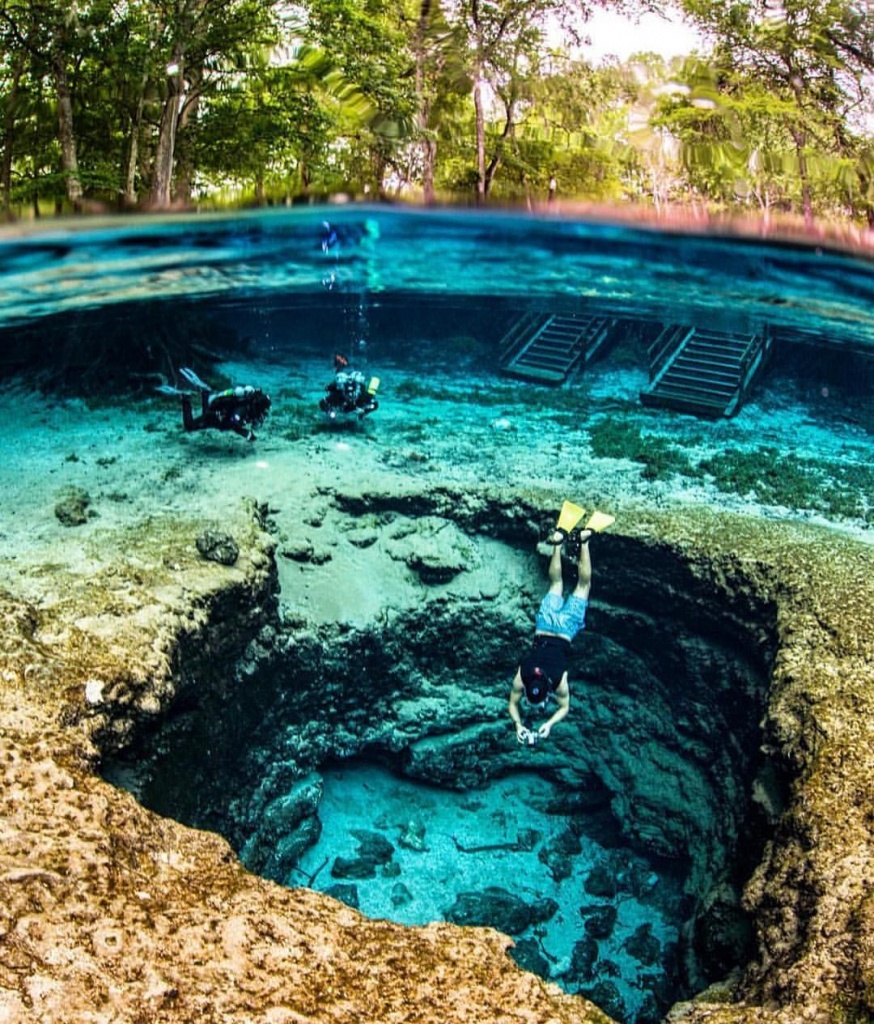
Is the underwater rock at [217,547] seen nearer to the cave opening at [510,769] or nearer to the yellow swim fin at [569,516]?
the cave opening at [510,769]

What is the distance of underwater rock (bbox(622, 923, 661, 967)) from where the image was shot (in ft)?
29.7

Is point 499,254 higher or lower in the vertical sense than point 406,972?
higher

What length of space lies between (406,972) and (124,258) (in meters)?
10.6

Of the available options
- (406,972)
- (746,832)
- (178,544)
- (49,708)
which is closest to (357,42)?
(178,544)

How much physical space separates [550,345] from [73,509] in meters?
15.0

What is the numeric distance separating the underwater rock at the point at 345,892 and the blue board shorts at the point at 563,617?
4.09 meters

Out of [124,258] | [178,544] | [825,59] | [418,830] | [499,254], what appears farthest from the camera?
[499,254]

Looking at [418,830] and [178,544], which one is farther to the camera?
[418,830]

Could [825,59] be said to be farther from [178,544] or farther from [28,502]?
[28,502]

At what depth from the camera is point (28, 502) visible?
11.1 metres

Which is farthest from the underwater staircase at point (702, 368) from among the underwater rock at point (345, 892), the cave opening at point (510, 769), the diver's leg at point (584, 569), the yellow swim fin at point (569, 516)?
the underwater rock at point (345, 892)

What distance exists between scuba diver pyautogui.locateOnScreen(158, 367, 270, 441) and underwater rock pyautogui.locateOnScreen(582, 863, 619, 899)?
865 centimetres

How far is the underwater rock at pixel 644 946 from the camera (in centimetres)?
906

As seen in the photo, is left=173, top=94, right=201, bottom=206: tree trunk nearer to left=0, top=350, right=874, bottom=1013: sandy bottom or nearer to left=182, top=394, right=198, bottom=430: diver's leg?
left=0, top=350, right=874, bottom=1013: sandy bottom
